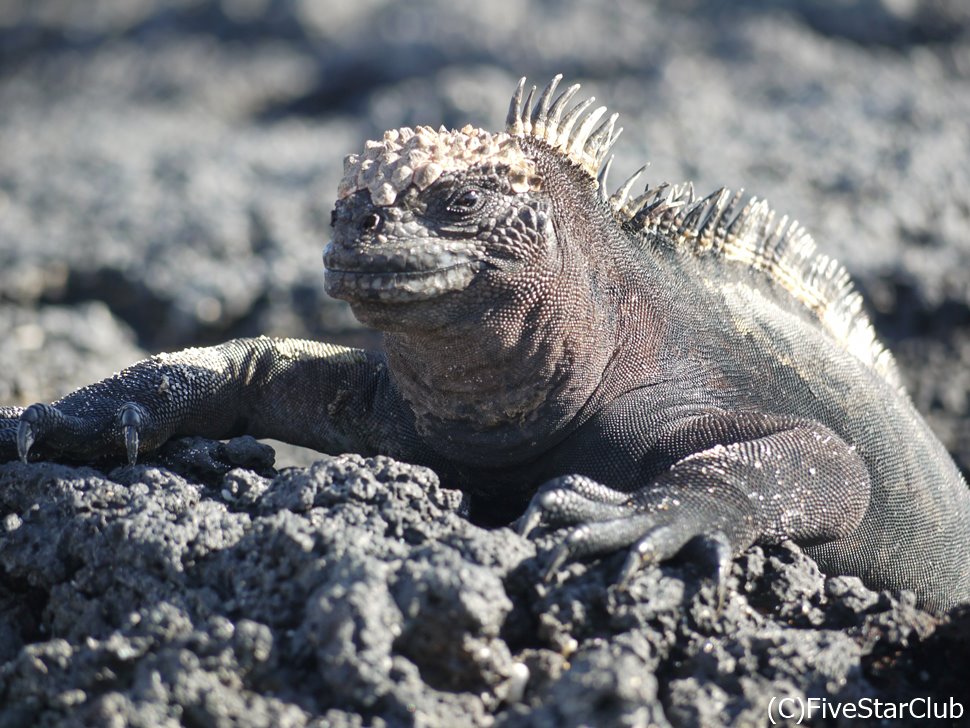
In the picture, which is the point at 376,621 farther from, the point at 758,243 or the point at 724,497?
the point at 758,243

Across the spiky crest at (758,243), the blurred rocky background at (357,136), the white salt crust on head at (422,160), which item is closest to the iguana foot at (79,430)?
the white salt crust on head at (422,160)

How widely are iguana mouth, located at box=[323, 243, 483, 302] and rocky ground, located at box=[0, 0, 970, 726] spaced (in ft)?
1.49

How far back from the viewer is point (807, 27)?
10523mm

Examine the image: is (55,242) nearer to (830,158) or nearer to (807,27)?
(830,158)

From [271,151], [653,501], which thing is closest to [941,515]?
[653,501]

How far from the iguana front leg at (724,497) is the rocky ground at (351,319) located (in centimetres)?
8

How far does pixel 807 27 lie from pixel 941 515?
740 cm

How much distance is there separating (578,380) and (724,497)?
2.04 feet

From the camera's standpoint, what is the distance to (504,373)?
11.1 ft

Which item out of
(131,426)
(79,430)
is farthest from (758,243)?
(79,430)

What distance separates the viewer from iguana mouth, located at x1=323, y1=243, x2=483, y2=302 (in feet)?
10.1

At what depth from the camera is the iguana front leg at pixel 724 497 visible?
281 centimetres

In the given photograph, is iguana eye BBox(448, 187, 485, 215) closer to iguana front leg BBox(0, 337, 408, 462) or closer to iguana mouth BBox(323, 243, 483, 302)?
iguana mouth BBox(323, 243, 483, 302)

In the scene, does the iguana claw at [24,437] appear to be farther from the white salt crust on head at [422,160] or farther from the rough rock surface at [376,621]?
the white salt crust on head at [422,160]
